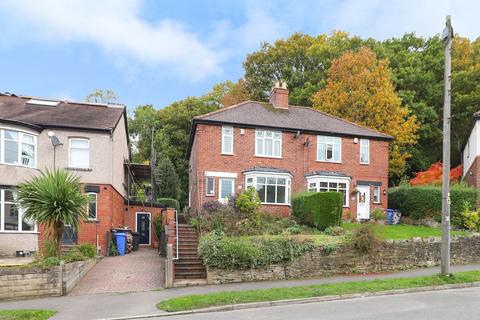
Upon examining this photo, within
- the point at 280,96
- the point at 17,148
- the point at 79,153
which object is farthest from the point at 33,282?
the point at 280,96

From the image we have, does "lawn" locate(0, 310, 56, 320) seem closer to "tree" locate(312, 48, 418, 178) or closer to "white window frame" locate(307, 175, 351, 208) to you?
"white window frame" locate(307, 175, 351, 208)

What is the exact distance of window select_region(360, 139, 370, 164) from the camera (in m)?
26.0

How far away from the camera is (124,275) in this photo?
627 inches

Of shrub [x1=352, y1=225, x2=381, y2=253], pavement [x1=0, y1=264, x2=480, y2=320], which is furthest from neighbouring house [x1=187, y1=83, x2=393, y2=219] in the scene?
pavement [x1=0, y1=264, x2=480, y2=320]

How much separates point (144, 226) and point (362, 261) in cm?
1510

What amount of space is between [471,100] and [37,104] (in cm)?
3187

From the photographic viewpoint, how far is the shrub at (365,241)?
16.2 metres

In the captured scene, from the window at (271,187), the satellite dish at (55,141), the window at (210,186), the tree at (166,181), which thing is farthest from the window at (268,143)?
the tree at (166,181)

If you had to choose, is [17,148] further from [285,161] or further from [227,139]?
[285,161]

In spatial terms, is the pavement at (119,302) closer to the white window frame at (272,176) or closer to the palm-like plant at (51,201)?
the palm-like plant at (51,201)

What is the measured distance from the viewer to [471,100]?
33.5 meters

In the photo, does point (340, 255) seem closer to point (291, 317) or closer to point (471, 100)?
point (291, 317)

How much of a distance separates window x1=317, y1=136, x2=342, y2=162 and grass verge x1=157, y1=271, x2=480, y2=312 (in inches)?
478

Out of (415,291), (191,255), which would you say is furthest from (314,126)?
(415,291)
